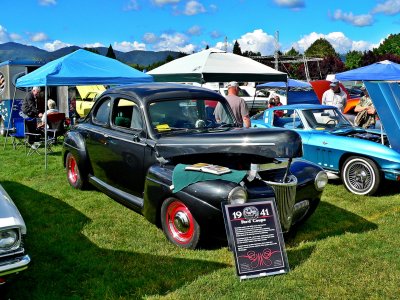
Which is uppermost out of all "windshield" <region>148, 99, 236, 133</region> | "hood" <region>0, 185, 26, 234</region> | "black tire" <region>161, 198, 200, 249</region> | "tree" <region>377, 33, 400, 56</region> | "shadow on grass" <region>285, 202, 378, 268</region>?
"tree" <region>377, 33, 400, 56</region>

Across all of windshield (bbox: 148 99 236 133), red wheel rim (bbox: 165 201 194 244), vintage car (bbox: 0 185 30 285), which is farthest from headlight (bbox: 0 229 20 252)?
windshield (bbox: 148 99 236 133)

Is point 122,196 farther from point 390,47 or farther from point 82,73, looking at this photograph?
point 390,47

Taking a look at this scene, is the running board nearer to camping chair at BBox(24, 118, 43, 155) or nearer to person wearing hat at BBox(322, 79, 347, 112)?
camping chair at BBox(24, 118, 43, 155)

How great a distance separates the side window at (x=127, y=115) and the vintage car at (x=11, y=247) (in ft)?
7.62

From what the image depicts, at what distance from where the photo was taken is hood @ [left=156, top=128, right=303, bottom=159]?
395 centimetres

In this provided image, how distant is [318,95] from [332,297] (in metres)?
14.7

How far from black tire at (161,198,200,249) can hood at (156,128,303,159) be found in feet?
1.87

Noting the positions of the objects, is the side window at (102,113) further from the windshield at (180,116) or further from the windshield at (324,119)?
the windshield at (324,119)

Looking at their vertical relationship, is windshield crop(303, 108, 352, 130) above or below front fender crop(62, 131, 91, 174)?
above

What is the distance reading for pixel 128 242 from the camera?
467 cm

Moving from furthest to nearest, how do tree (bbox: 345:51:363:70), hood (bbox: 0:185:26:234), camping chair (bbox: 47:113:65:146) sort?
tree (bbox: 345:51:363:70)
camping chair (bbox: 47:113:65:146)
hood (bbox: 0:185:26:234)

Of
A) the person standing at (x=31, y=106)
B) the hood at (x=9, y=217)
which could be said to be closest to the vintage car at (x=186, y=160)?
the hood at (x=9, y=217)

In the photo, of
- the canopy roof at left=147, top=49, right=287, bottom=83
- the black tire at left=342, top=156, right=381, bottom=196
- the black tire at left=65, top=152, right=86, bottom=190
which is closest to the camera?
the black tire at left=342, top=156, right=381, bottom=196

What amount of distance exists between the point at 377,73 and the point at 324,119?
4.35 m
